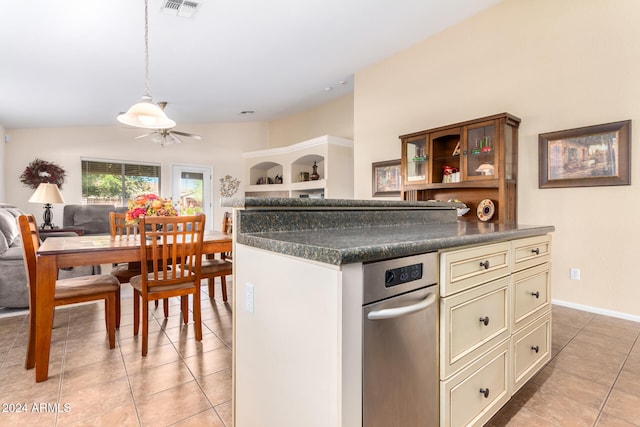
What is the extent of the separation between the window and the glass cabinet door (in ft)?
19.9

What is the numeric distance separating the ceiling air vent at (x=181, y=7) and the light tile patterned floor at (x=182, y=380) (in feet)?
9.18

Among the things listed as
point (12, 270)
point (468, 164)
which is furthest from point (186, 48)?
point (468, 164)

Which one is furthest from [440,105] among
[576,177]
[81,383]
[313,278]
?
[81,383]

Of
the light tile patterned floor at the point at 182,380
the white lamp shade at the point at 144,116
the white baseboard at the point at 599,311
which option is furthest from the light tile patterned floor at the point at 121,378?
the white baseboard at the point at 599,311

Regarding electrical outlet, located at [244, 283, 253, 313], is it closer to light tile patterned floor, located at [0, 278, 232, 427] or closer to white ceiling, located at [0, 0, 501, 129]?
light tile patterned floor, located at [0, 278, 232, 427]

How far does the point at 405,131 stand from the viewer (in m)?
4.60

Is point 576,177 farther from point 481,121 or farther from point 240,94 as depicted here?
A: point 240,94

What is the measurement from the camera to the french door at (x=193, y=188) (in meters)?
7.03

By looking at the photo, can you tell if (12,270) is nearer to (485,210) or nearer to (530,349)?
(530,349)

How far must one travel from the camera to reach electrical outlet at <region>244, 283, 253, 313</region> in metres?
1.20

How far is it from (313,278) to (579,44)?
3.74 m

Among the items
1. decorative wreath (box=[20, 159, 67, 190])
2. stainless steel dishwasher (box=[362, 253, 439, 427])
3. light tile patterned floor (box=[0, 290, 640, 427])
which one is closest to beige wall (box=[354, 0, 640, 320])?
light tile patterned floor (box=[0, 290, 640, 427])

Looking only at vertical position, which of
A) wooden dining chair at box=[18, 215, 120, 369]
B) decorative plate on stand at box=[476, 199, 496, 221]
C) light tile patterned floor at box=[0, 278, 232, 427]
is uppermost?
decorative plate on stand at box=[476, 199, 496, 221]

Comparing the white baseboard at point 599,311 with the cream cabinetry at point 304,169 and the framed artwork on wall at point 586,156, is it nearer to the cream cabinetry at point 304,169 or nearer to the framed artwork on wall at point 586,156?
the framed artwork on wall at point 586,156
